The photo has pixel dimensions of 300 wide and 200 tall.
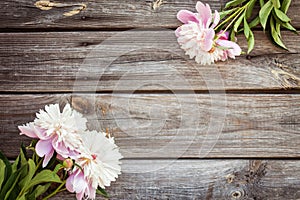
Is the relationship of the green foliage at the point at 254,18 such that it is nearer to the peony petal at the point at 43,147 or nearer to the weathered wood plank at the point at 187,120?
the weathered wood plank at the point at 187,120

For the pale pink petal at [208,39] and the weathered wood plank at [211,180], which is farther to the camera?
the weathered wood plank at [211,180]

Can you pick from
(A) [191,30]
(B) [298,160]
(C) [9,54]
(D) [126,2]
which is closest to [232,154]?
(B) [298,160]

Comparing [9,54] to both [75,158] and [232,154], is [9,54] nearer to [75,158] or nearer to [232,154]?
[75,158]

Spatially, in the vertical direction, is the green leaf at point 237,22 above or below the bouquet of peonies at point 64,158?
above

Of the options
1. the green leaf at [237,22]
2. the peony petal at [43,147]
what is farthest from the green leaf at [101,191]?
the green leaf at [237,22]

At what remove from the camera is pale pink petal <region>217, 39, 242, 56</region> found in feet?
3.45

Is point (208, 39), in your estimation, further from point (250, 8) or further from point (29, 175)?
point (29, 175)

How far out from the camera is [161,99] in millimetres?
1138

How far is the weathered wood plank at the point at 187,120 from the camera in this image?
1137mm

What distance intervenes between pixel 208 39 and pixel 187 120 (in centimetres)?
21

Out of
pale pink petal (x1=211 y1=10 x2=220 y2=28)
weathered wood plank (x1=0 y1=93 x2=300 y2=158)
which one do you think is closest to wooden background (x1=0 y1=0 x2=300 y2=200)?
weathered wood plank (x1=0 y1=93 x2=300 y2=158)

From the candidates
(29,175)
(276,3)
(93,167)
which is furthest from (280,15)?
(29,175)

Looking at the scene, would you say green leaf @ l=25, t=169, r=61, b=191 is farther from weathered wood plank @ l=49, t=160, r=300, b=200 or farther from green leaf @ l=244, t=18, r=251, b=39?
green leaf @ l=244, t=18, r=251, b=39

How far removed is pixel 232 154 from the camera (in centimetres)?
114
